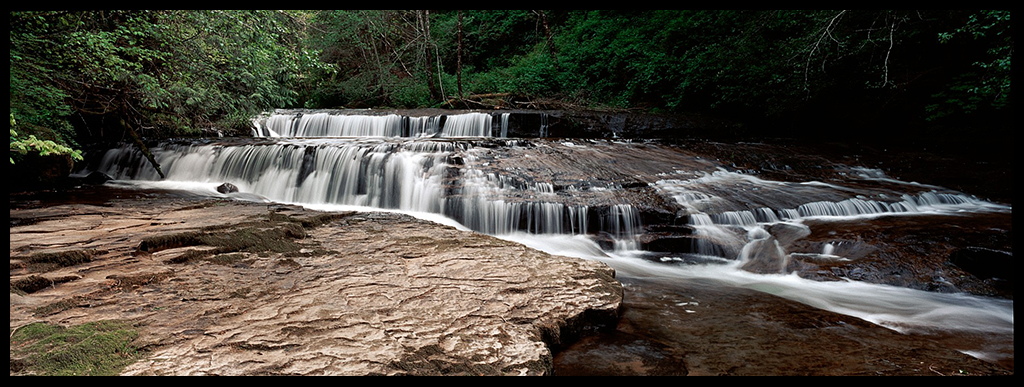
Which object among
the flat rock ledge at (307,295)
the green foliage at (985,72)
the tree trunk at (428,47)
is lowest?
the flat rock ledge at (307,295)

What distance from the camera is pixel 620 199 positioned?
6926mm

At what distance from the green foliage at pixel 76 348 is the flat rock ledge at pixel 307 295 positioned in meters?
0.07

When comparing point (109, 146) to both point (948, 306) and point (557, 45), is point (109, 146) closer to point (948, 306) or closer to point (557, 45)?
point (948, 306)

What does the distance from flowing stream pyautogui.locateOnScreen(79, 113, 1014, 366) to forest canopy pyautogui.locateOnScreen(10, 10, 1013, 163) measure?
1256 mm

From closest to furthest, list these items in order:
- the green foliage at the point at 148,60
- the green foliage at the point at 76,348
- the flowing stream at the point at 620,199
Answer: the green foliage at the point at 76,348
the flowing stream at the point at 620,199
the green foliage at the point at 148,60

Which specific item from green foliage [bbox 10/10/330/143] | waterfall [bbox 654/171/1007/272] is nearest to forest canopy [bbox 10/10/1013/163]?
green foliage [bbox 10/10/330/143]

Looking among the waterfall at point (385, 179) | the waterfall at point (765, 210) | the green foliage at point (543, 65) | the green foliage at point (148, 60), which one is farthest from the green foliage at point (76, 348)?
the waterfall at point (765, 210)

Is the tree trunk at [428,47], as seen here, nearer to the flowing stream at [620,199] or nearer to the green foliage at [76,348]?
the flowing stream at [620,199]

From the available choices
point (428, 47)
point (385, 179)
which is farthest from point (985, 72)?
point (428, 47)

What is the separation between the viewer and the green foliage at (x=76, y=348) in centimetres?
176

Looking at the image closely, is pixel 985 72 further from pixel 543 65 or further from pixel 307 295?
pixel 543 65

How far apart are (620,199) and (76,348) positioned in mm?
6114

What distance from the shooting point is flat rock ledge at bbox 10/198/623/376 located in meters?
1.97

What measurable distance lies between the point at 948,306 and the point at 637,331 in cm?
332
